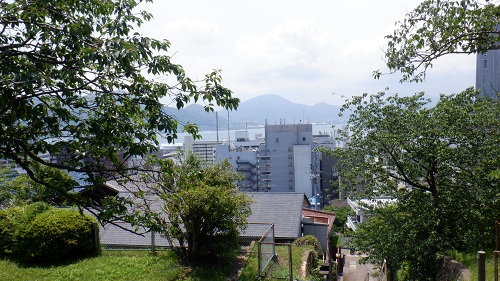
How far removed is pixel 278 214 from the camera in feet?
48.8

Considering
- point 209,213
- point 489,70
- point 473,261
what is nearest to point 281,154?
point 489,70

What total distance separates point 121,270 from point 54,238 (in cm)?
232

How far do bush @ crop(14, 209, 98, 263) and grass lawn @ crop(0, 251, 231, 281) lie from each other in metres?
0.41

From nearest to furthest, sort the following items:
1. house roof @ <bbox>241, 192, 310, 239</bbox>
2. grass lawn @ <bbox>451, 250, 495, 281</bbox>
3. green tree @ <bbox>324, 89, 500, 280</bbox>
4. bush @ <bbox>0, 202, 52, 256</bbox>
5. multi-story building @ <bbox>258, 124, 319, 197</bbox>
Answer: grass lawn @ <bbox>451, 250, 495, 281</bbox> → green tree @ <bbox>324, 89, 500, 280</bbox> → bush @ <bbox>0, 202, 52, 256</bbox> → house roof @ <bbox>241, 192, 310, 239</bbox> → multi-story building @ <bbox>258, 124, 319, 197</bbox>

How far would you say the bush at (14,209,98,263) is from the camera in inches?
437

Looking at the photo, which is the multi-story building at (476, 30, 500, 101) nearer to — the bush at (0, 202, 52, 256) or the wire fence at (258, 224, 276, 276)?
the wire fence at (258, 224, 276, 276)

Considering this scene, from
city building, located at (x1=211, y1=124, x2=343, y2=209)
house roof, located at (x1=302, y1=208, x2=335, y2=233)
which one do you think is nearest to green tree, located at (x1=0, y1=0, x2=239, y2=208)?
house roof, located at (x1=302, y1=208, x2=335, y2=233)

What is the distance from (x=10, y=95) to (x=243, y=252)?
27.2ft

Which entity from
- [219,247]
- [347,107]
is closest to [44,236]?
[219,247]

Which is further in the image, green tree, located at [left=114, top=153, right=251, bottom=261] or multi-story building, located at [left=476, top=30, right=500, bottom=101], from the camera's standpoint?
multi-story building, located at [left=476, top=30, right=500, bottom=101]

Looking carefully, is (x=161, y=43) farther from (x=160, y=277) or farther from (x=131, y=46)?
(x=160, y=277)

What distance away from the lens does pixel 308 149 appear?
5753cm

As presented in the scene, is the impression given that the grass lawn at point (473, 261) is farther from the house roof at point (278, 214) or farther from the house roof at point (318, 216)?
the house roof at point (318, 216)

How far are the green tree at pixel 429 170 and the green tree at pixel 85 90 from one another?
6.00m
